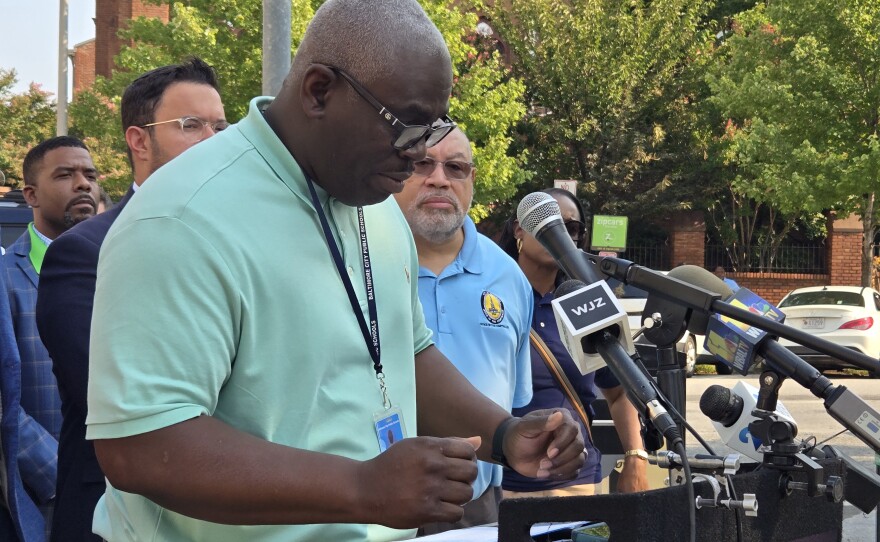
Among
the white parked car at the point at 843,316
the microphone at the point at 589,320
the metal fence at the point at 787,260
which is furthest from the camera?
the metal fence at the point at 787,260

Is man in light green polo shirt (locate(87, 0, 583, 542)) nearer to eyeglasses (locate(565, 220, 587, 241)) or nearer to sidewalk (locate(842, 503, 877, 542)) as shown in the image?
eyeglasses (locate(565, 220, 587, 241))

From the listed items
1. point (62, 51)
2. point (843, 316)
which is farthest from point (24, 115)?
point (843, 316)

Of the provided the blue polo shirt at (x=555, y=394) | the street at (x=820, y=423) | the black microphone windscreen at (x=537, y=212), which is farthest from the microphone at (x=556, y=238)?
the street at (x=820, y=423)

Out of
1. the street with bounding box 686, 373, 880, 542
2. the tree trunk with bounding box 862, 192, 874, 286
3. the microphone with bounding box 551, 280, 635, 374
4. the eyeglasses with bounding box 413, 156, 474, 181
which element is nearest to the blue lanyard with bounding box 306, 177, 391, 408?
the microphone with bounding box 551, 280, 635, 374

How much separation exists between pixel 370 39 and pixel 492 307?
2.17 meters

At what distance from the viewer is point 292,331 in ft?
6.57

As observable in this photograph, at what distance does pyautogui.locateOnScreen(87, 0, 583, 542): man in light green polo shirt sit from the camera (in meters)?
1.85

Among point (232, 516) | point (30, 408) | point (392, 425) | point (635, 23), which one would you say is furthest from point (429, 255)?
point (635, 23)

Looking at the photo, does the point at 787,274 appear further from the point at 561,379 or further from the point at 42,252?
the point at 42,252

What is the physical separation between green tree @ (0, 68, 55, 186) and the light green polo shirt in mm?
35440

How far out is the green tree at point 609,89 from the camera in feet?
105

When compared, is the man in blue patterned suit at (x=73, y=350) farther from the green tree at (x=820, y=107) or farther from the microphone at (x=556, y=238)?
the green tree at (x=820, y=107)

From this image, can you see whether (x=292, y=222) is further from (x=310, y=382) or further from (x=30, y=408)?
(x=30, y=408)

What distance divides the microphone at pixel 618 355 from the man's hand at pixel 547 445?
15 centimetres
